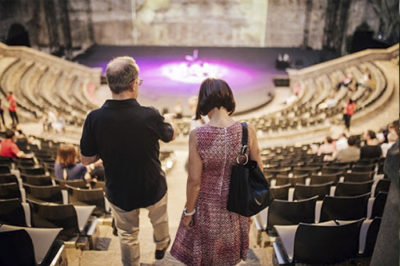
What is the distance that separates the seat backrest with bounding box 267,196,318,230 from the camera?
4258 mm

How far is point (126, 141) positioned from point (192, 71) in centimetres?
2208

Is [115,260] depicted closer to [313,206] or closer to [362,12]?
[313,206]

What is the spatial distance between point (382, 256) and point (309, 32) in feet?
98.9

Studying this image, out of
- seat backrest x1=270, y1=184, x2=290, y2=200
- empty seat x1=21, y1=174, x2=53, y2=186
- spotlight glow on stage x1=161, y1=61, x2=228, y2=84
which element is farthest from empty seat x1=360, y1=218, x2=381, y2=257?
spotlight glow on stage x1=161, y1=61, x2=228, y2=84

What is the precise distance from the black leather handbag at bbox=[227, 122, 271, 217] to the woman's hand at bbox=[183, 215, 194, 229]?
40 cm

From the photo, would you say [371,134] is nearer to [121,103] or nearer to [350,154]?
[350,154]

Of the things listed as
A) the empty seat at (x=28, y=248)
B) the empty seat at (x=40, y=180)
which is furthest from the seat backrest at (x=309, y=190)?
the empty seat at (x=40, y=180)

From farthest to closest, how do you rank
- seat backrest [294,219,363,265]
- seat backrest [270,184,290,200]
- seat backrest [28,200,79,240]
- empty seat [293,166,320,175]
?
empty seat [293,166,320,175] → seat backrest [270,184,290,200] → seat backrest [28,200,79,240] → seat backrest [294,219,363,265]

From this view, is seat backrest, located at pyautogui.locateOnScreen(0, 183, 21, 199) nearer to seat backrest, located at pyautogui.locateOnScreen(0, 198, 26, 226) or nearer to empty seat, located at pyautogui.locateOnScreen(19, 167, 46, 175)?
seat backrest, located at pyautogui.locateOnScreen(0, 198, 26, 226)

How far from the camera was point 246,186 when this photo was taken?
2873 mm

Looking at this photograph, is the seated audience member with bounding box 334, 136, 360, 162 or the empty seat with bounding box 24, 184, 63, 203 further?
Answer: the seated audience member with bounding box 334, 136, 360, 162

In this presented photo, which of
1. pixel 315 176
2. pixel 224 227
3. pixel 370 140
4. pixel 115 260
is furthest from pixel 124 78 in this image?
pixel 370 140

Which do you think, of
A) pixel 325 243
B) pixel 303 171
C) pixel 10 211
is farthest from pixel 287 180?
pixel 10 211

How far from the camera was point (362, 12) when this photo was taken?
2706 centimetres
